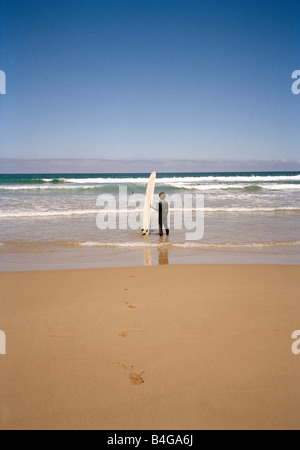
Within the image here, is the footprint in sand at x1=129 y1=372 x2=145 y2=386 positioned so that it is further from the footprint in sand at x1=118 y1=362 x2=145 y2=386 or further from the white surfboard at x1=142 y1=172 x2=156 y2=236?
the white surfboard at x1=142 y1=172 x2=156 y2=236

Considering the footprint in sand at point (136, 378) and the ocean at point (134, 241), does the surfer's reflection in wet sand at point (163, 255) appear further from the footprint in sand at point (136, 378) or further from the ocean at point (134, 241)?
the footprint in sand at point (136, 378)

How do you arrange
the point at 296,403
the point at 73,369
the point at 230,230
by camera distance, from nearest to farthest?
the point at 296,403 → the point at 73,369 → the point at 230,230

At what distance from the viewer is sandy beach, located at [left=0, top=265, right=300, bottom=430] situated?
233cm

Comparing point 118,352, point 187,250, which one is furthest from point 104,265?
point 118,352

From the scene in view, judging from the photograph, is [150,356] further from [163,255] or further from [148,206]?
[148,206]

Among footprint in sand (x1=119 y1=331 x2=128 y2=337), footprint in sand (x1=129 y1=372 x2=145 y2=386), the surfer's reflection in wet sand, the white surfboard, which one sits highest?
the white surfboard

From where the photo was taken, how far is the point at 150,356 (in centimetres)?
300

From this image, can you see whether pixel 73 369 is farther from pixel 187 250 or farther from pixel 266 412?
pixel 187 250

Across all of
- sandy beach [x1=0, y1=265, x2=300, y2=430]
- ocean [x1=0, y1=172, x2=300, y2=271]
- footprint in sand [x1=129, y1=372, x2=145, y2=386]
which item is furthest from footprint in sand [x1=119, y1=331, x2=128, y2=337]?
ocean [x1=0, y1=172, x2=300, y2=271]

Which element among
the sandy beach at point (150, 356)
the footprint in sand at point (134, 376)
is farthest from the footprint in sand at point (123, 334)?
the footprint in sand at point (134, 376)

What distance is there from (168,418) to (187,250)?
19.8 ft
